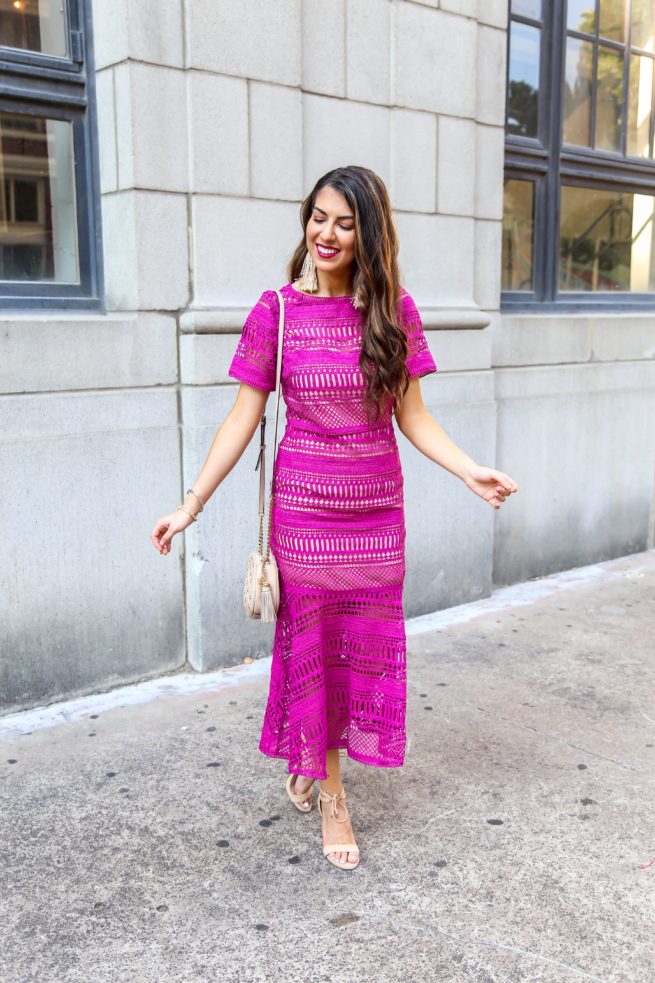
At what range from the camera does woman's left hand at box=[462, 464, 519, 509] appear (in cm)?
279

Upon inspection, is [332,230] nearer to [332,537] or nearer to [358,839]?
[332,537]

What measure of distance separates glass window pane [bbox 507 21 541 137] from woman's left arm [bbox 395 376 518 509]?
374 cm

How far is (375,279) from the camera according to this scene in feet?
9.06

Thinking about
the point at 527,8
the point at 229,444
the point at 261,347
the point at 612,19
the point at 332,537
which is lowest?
the point at 332,537

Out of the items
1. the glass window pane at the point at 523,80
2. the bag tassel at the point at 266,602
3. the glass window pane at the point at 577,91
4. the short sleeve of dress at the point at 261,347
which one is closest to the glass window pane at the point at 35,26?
the short sleeve of dress at the point at 261,347

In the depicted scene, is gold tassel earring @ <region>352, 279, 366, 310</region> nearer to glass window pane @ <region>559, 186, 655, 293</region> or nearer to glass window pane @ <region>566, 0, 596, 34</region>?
glass window pane @ <region>559, 186, 655, 293</region>

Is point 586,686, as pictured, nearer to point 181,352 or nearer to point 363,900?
point 363,900

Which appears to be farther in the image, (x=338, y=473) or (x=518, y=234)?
(x=518, y=234)

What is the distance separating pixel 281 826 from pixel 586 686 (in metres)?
1.88

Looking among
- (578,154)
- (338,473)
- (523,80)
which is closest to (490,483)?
(338,473)

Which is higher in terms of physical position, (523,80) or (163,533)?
(523,80)

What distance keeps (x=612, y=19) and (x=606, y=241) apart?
1512mm

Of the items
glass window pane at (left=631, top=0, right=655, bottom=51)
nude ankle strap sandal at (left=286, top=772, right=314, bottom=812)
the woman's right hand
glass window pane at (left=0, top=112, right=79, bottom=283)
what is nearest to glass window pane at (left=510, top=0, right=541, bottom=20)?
glass window pane at (left=631, top=0, right=655, bottom=51)

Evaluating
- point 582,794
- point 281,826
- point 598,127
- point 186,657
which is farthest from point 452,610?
point 598,127
